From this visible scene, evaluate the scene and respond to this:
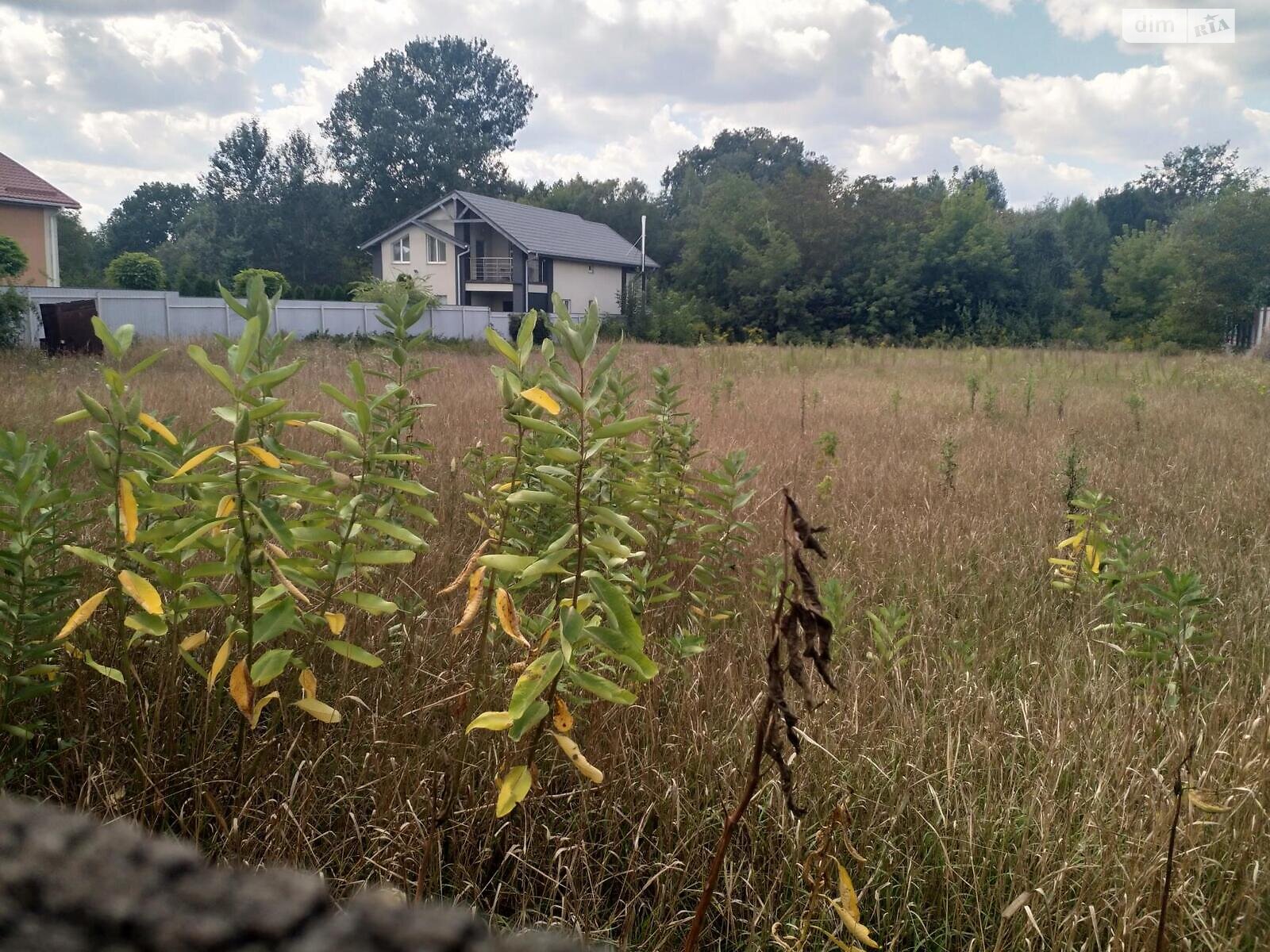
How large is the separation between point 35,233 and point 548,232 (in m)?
18.5

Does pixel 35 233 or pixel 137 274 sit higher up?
pixel 35 233

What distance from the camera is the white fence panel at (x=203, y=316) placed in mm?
19042

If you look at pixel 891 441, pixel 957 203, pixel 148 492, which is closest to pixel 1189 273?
pixel 957 203

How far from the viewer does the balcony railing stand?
1508 inches

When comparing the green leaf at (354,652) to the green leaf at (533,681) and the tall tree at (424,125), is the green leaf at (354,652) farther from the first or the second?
the tall tree at (424,125)

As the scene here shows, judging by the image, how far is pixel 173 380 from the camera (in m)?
9.98

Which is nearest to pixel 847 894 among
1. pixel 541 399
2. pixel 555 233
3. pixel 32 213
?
pixel 541 399

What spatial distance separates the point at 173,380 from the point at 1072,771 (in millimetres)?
9868

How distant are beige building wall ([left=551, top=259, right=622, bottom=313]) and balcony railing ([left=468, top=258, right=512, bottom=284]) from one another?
190cm

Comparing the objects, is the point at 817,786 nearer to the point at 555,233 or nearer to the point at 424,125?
the point at 555,233

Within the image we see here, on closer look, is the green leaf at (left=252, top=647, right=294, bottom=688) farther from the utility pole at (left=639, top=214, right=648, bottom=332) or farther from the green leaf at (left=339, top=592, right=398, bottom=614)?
the utility pole at (left=639, top=214, right=648, bottom=332)

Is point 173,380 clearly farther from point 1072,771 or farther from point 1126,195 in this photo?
point 1126,195

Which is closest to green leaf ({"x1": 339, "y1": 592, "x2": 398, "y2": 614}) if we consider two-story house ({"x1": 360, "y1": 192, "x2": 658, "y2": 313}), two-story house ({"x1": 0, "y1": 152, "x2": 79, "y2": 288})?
two-story house ({"x1": 0, "y1": 152, "x2": 79, "y2": 288})

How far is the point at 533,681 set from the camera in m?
1.77
